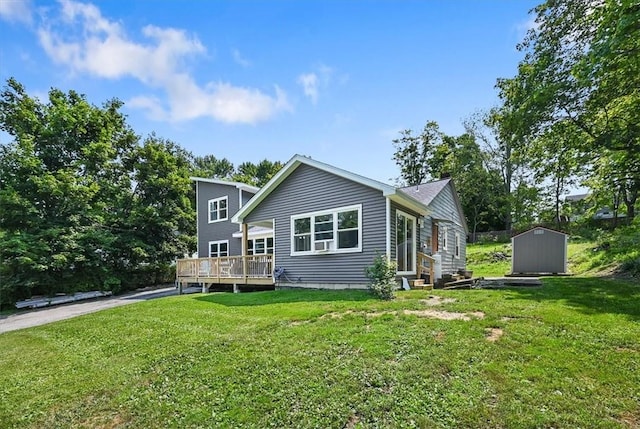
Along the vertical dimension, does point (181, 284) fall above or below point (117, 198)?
below

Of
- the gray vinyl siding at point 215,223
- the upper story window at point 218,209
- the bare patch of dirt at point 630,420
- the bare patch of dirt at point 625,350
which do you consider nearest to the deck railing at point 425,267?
the bare patch of dirt at point 625,350

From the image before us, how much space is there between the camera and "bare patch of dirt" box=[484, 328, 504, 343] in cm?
532

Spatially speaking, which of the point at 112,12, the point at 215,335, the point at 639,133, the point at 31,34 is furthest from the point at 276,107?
the point at 639,133

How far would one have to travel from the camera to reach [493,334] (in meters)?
5.54

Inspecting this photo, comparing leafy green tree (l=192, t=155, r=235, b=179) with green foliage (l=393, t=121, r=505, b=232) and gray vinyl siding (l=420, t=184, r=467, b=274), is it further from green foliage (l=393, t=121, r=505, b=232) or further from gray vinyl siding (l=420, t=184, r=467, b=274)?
gray vinyl siding (l=420, t=184, r=467, b=274)

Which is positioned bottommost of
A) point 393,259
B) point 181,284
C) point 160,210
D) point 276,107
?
point 181,284

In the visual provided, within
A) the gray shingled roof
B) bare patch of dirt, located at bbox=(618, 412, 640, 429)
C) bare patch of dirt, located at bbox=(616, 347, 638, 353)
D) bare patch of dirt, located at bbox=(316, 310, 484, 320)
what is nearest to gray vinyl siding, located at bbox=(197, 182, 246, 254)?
the gray shingled roof

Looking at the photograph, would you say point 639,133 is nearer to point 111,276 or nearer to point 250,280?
point 250,280

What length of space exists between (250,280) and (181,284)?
584 cm

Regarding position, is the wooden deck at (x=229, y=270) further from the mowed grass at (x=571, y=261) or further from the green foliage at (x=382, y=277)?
the mowed grass at (x=571, y=261)

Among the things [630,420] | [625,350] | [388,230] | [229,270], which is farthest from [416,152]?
[630,420]

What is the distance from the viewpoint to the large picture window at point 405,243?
11273mm

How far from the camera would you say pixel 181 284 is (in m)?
17.8

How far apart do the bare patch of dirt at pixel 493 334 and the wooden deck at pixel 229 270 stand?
8.79 meters
